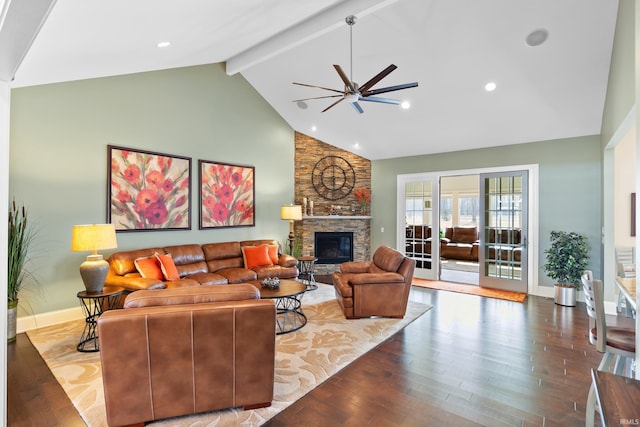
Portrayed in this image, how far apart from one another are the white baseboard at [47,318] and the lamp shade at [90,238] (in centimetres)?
124

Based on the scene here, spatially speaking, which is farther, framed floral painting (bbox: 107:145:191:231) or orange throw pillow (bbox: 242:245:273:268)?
orange throw pillow (bbox: 242:245:273:268)

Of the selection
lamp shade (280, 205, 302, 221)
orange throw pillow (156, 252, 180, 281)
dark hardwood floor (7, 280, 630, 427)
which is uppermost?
lamp shade (280, 205, 302, 221)

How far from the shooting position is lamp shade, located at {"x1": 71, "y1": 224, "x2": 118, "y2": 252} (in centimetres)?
354

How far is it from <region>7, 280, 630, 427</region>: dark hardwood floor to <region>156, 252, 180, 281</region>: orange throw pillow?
155 centimetres

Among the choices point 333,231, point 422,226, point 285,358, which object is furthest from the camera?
point 333,231

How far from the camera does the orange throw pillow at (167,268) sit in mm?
4570

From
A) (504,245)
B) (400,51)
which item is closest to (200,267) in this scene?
(400,51)

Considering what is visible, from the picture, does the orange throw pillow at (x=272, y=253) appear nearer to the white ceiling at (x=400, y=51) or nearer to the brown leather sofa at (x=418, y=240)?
the white ceiling at (x=400, y=51)

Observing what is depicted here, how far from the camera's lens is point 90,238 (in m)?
3.56

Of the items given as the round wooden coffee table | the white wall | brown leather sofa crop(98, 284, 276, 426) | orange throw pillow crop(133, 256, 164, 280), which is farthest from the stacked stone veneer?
brown leather sofa crop(98, 284, 276, 426)

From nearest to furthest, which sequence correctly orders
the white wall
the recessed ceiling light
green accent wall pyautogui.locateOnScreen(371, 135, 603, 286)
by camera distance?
1. the recessed ceiling light
2. the white wall
3. green accent wall pyautogui.locateOnScreen(371, 135, 603, 286)

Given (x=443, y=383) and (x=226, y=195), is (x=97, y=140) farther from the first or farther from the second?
(x=443, y=383)

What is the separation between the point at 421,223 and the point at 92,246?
6.12m

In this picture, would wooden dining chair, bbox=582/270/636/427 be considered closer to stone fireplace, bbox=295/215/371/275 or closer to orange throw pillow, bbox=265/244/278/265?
orange throw pillow, bbox=265/244/278/265
